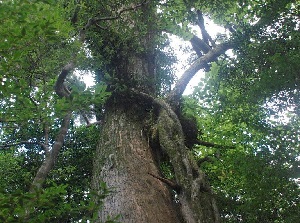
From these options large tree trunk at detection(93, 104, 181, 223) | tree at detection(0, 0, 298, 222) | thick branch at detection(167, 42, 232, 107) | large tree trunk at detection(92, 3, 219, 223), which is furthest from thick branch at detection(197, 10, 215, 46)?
large tree trunk at detection(93, 104, 181, 223)

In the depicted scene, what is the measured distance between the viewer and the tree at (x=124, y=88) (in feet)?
11.7

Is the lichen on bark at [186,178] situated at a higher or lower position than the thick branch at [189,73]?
lower

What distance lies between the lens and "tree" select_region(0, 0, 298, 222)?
3.56 meters

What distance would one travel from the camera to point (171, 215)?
4.96 m

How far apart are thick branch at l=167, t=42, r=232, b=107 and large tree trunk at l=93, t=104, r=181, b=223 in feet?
Result: 2.67

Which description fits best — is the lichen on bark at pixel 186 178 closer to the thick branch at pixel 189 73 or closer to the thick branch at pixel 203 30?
the thick branch at pixel 189 73

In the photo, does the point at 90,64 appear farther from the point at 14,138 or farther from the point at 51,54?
Answer: the point at 14,138

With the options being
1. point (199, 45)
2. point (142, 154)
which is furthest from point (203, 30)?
point (142, 154)

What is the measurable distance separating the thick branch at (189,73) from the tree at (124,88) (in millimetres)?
25

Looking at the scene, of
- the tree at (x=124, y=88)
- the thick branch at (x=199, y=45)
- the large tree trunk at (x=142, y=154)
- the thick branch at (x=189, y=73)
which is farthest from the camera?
the thick branch at (x=199, y=45)

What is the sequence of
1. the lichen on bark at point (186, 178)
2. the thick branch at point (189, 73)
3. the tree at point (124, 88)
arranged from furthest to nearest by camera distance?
the thick branch at point (189, 73), the lichen on bark at point (186, 178), the tree at point (124, 88)

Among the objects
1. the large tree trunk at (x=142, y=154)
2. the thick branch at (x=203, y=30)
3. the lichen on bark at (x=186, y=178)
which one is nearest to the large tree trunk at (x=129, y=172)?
the large tree trunk at (x=142, y=154)

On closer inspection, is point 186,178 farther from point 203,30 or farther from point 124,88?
point 203,30

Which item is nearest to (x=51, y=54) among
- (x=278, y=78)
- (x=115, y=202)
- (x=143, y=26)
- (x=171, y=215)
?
(x=143, y=26)
